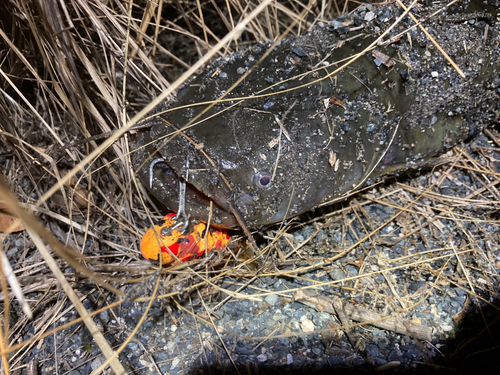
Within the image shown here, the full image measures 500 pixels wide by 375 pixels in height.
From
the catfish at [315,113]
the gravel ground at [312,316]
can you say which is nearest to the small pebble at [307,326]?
the gravel ground at [312,316]

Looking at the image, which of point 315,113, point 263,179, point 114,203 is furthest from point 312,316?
point 114,203

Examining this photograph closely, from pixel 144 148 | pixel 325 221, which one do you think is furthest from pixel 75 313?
pixel 325 221

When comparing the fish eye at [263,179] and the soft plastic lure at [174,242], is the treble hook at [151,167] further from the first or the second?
the fish eye at [263,179]

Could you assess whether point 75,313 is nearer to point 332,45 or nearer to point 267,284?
point 267,284

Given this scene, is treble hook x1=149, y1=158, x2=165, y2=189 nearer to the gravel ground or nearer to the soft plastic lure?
the soft plastic lure

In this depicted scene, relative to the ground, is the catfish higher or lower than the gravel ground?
higher

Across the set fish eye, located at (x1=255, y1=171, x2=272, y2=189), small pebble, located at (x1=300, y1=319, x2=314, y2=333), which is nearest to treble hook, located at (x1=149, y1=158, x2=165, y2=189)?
fish eye, located at (x1=255, y1=171, x2=272, y2=189)
